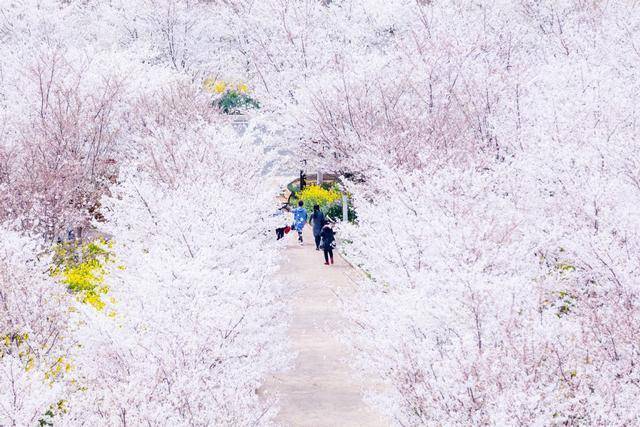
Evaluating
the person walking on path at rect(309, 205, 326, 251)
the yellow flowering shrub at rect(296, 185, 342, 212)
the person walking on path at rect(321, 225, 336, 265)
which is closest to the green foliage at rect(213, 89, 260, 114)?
the yellow flowering shrub at rect(296, 185, 342, 212)

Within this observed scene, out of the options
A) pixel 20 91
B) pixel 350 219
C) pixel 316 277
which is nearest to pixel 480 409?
pixel 316 277

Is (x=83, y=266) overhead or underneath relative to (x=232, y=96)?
underneath

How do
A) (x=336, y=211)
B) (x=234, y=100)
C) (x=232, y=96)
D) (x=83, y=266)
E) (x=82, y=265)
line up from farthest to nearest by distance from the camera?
(x=232, y=96), (x=234, y=100), (x=336, y=211), (x=82, y=265), (x=83, y=266)

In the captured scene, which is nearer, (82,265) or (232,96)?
(82,265)

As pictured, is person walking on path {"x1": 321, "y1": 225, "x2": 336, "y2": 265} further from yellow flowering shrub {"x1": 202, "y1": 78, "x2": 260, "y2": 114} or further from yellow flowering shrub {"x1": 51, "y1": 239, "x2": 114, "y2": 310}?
yellow flowering shrub {"x1": 202, "y1": 78, "x2": 260, "y2": 114}

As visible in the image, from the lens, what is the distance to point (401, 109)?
2702cm

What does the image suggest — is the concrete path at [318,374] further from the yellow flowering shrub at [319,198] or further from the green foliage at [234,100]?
the green foliage at [234,100]

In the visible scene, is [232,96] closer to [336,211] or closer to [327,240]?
[336,211]

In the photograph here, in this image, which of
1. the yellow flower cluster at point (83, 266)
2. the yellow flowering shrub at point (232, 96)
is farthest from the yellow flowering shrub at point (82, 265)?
the yellow flowering shrub at point (232, 96)

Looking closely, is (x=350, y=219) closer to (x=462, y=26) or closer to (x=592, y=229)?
(x=462, y=26)

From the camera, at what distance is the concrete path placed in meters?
13.5

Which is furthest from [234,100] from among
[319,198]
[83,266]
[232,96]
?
[83,266]

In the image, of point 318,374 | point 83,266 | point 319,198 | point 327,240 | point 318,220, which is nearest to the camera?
point 318,374

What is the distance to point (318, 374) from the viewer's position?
1562 cm
